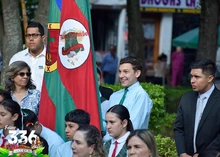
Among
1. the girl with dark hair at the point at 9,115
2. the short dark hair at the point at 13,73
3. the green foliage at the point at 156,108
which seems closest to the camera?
the girl with dark hair at the point at 9,115

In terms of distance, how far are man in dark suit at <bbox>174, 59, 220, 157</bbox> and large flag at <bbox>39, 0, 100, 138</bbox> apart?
40.4 inches

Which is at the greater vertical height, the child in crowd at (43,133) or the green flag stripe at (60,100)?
the green flag stripe at (60,100)

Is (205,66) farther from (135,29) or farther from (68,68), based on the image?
(135,29)

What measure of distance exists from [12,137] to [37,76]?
2.88 meters

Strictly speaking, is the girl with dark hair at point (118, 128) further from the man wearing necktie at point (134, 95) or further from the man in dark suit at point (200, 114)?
the man in dark suit at point (200, 114)

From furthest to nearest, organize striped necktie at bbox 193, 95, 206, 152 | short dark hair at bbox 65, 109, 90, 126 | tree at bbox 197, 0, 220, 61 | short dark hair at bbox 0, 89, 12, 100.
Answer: tree at bbox 197, 0, 220, 61 < short dark hair at bbox 0, 89, 12, 100 < striped necktie at bbox 193, 95, 206, 152 < short dark hair at bbox 65, 109, 90, 126

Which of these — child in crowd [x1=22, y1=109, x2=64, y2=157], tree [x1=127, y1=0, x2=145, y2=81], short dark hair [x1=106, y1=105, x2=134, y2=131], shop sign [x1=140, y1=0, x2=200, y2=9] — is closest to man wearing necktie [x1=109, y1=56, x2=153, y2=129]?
short dark hair [x1=106, y1=105, x2=134, y2=131]

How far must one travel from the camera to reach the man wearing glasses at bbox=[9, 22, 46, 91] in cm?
877

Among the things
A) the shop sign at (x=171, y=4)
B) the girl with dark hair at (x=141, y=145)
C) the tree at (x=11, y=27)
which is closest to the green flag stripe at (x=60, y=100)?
the girl with dark hair at (x=141, y=145)

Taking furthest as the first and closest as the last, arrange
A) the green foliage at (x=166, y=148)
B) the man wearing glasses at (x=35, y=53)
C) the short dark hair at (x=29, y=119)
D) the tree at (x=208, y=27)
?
the tree at (x=208, y=27) < the green foliage at (x=166, y=148) < the man wearing glasses at (x=35, y=53) < the short dark hair at (x=29, y=119)

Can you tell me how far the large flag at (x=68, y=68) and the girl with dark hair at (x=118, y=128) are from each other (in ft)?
1.72

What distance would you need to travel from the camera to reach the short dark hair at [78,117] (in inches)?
273

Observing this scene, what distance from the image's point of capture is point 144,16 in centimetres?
2778

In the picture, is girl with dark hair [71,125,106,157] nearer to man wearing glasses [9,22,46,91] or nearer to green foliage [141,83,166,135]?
man wearing glasses [9,22,46,91]
